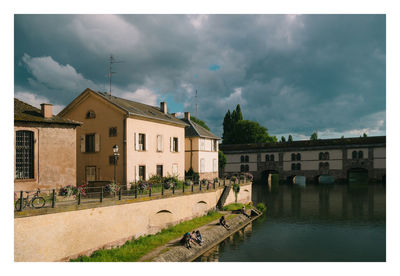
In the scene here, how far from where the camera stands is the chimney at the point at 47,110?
59.2ft

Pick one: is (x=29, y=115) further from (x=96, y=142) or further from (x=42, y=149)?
(x=96, y=142)

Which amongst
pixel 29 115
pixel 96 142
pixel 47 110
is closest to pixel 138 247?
pixel 47 110

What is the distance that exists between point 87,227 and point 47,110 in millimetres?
7764

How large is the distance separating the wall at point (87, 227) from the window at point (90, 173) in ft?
26.4

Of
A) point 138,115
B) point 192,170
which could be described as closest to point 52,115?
point 138,115

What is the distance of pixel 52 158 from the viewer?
1791 centimetres

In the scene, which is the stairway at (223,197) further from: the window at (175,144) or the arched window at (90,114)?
the arched window at (90,114)

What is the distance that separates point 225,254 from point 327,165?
157ft

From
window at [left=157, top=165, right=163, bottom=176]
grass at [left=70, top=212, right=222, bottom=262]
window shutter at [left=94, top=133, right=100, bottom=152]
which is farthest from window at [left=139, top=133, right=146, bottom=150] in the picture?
grass at [left=70, top=212, right=222, bottom=262]

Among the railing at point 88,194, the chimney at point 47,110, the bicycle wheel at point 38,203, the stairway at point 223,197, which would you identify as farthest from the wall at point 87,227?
the stairway at point 223,197

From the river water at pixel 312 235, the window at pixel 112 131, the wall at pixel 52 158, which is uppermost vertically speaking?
the window at pixel 112 131

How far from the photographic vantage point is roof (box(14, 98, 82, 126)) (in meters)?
16.9

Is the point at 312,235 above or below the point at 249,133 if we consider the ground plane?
below

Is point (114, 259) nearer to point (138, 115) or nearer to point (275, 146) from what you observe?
point (138, 115)
